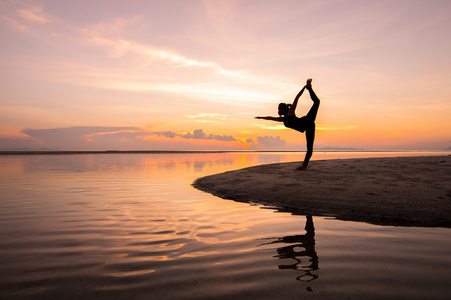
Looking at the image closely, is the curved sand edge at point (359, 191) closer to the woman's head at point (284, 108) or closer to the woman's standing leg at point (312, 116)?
the woman's standing leg at point (312, 116)

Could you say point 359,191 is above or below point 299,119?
below

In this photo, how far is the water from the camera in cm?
334

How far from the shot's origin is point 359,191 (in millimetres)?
9344

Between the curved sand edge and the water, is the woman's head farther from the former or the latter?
the water

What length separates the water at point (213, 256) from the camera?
3340 mm

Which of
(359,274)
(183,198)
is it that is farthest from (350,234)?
(183,198)

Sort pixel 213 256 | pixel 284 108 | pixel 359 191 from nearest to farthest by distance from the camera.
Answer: pixel 213 256 → pixel 359 191 → pixel 284 108

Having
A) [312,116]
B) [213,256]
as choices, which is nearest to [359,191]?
[312,116]

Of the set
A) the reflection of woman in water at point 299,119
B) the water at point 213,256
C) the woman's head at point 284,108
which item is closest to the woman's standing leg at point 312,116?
the reflection of woman in water at point 299,119

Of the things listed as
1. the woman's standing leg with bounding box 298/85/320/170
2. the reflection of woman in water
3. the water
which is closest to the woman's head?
the reflection of woman in water

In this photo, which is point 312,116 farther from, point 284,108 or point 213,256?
point 213,256

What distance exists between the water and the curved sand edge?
3.81 ft

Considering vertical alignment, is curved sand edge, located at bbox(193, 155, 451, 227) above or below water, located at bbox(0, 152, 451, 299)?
above

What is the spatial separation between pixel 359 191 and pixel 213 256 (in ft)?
22.1
